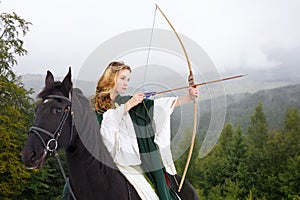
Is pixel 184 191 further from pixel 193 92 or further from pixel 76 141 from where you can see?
pixel 76 141

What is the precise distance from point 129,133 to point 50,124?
96 cm


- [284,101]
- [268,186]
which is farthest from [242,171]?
[284,101]

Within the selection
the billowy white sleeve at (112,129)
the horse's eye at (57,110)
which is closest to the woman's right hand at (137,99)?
the billowy white sleeve at (112,129)

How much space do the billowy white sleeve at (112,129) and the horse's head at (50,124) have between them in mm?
400

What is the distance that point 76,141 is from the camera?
3.62 m

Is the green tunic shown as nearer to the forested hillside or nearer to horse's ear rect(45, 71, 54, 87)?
horse's ear rect(45, 71, 54, 87)

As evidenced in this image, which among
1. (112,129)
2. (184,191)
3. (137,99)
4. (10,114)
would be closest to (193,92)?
(137,99)

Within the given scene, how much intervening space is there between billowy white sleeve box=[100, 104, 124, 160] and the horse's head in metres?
0.40

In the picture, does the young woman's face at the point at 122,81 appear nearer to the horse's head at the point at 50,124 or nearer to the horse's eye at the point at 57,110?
the horse's head at the point at 50,124

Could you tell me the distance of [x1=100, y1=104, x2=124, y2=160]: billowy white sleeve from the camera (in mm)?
3834

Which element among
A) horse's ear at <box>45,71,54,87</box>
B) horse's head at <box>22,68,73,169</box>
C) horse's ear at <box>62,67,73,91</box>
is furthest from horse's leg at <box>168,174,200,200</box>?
horse's ear at <box>45,71,54,87</box>

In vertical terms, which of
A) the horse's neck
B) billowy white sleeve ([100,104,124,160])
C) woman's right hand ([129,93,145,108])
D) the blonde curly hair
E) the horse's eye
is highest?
the blonde curly hair

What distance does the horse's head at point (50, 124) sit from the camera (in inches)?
128

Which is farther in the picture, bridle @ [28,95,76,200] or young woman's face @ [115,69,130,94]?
young woman's face @ [115,69,130,94]
